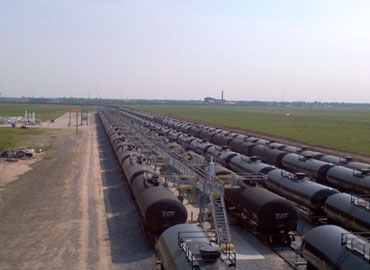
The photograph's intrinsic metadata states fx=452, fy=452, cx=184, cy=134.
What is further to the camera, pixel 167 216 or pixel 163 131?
pixel 163 131

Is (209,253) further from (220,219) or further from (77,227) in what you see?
(77,227)

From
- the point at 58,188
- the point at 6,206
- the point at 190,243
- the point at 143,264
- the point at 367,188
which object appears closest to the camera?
the point at 190,243

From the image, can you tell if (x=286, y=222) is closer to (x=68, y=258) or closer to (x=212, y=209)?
(x=212, y=209)

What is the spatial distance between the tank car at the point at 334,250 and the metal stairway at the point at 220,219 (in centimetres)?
414

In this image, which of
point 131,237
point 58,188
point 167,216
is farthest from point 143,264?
point 58,188

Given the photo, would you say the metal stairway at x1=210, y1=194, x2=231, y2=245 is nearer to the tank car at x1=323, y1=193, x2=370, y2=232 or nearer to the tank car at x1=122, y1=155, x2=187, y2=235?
the tank car at x1=122, y1=155, x2=187, y2=235

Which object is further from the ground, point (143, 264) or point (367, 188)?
point (367, 188)

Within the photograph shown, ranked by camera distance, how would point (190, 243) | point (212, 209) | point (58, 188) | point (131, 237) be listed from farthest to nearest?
point (58, 188) < point (131, 237) < point (212, 209) < point (190, 243)

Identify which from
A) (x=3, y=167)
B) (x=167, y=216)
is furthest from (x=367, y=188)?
(x=3, y=167)

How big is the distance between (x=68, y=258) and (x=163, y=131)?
168 ft

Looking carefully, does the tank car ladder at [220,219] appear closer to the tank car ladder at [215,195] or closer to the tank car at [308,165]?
the tank car ladder at [215,195]

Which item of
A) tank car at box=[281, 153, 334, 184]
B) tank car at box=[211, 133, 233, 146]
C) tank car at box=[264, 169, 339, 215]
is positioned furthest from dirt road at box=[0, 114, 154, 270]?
tank car at box=[211, 133, 233, 146]

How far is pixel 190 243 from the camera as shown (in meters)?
16.2

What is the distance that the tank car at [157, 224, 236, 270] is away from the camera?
14461 mm
